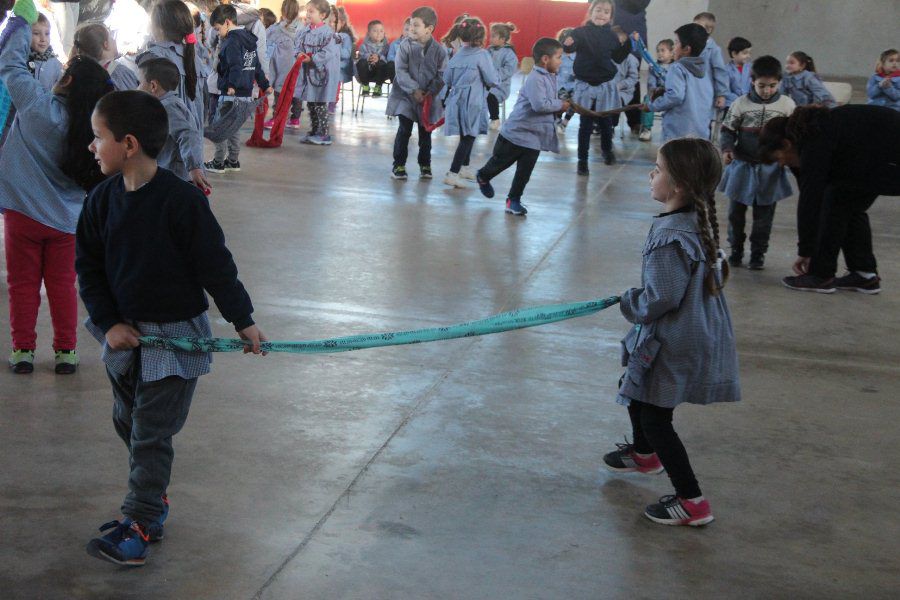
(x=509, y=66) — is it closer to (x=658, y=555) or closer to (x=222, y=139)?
(x=222, y=139)

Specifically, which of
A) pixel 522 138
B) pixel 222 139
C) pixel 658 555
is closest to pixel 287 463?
pixel 658 555

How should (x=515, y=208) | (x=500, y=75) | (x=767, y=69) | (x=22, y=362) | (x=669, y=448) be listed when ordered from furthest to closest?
(x=500, y=75) → (x=515, y=208) → (x=767, y=69) → (x=22, y=362) → (x=669, y=448)

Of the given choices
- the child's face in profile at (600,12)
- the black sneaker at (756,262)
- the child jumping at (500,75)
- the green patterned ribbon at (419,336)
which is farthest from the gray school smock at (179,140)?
the child jumping at (500,75)

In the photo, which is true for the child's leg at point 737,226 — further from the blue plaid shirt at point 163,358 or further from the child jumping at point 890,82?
the child jumping at point 890,82

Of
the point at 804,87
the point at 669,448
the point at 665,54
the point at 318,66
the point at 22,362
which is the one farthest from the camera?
the point at 665,54

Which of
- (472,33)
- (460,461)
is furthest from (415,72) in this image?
(460,461)

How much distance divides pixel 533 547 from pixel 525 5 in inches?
881

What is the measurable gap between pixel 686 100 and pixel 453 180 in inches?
90.4

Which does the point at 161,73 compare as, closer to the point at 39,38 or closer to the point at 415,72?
the point at 39,38

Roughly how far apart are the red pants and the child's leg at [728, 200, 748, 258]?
4.63 metres

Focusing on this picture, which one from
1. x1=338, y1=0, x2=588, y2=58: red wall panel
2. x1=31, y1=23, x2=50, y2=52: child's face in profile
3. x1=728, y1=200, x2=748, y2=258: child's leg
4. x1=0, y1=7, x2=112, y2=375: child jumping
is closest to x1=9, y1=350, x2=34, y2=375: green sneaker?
x1=0, y1=7, x2=112, y2=375: child jumping

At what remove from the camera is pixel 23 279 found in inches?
177

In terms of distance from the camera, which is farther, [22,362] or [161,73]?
[161,73]

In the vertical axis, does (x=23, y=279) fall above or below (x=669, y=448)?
above
